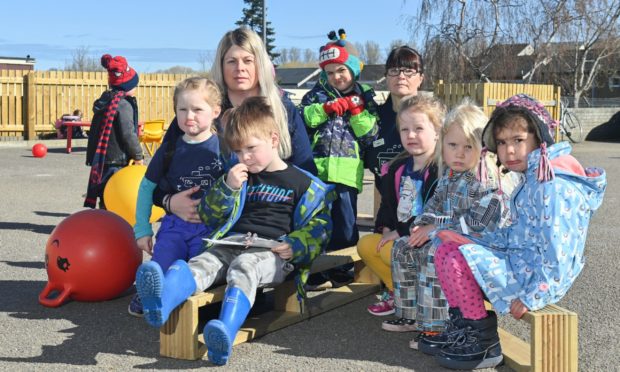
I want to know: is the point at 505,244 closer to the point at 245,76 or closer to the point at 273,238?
the point at 273,238

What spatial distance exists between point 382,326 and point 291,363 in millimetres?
901

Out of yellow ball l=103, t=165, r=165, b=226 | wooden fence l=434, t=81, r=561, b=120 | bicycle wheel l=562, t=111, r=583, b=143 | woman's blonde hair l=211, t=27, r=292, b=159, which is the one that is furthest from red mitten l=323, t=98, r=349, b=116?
bicycle wheel l=562, t=111, r=583, b=143

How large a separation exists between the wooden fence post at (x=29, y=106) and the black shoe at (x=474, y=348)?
71.4ft

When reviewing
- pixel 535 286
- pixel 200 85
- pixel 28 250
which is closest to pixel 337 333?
pixel 535 286

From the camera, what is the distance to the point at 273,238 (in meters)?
5.14

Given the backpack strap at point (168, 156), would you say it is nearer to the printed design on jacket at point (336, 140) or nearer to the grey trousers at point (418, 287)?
the printed design on jacket at point (336, 140)

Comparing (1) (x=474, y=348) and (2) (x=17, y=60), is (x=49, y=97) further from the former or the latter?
(2) (x=17, y=60)

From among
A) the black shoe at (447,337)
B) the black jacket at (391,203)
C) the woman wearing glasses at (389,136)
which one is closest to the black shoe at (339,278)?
the woman wearing glasses at (389,136)

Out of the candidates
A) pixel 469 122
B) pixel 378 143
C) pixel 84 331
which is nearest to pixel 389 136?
pixel 378 143

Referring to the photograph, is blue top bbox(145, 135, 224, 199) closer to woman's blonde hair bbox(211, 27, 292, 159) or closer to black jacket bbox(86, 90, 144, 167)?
woman's blonde hair bbox(211, 27, 292, 159)

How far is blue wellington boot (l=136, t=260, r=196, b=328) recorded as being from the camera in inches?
168

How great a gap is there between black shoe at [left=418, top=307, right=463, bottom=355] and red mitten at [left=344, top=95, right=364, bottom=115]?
2.02m

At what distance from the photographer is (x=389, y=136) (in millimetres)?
6379

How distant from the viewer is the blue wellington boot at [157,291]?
4.26 m
